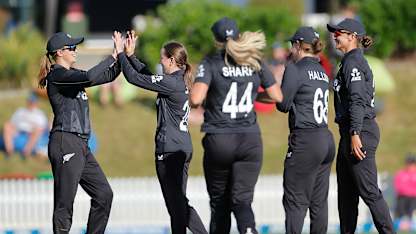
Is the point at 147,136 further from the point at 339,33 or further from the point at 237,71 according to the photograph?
the point at 237,71

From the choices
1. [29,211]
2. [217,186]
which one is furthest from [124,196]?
[217,186]

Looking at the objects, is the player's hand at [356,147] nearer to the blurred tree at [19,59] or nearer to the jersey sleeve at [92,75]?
the jersey sleeve at [92,75]

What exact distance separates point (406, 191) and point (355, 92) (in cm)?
738

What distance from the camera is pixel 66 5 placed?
99.8 ft

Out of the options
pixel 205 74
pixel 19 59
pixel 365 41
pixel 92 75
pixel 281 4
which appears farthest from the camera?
pixel 281 4

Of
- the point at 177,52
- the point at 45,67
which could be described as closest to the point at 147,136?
the point at 45,67

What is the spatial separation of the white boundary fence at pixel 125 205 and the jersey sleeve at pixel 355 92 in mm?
6691

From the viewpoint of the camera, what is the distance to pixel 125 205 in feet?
56.6

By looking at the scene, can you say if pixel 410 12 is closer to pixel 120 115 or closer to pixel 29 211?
pixel 120 115

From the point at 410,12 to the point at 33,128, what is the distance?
9392 millimetres

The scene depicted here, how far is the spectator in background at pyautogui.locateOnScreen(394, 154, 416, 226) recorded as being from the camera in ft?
57.2

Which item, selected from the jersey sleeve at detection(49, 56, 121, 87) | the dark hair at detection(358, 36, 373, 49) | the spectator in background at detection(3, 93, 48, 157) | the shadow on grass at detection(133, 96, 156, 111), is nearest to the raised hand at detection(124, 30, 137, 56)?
the jersey sleeve at detection(49, 56, 121, 87)

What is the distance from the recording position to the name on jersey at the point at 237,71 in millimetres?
10016

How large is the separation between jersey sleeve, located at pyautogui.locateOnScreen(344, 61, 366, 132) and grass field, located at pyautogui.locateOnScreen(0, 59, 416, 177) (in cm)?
1066
